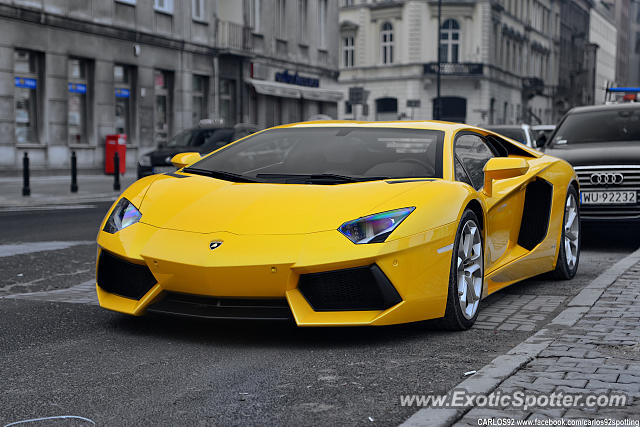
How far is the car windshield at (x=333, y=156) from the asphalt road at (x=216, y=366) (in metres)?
0.90

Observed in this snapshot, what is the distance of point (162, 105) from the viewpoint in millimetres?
31391

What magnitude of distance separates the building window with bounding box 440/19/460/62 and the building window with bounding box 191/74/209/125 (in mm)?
32027

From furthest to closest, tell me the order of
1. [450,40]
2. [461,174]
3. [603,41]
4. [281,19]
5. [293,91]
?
[603,41], [450,40], [281,19], [293,91], [461,174]

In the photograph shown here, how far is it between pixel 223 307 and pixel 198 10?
95.9 ft

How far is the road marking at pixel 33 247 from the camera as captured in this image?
920 centimetres

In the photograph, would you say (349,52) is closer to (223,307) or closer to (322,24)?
(322,24)

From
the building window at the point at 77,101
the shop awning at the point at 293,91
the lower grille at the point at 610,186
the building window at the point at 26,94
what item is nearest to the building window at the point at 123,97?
the building window at the point at 77,101

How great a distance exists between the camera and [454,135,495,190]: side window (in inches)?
245

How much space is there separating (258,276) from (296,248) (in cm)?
23

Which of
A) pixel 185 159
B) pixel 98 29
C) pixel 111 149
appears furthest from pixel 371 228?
pixel 98 29

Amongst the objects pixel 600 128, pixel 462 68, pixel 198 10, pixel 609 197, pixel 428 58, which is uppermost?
pixel 428 58

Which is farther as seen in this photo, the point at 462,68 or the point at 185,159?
the point at 462,68

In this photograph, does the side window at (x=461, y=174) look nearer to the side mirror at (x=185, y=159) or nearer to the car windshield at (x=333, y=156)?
the car windshield at (x=333, y=156)

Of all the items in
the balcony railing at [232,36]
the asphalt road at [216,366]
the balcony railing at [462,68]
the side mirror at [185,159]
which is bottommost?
the asphalt road at [216,366]
